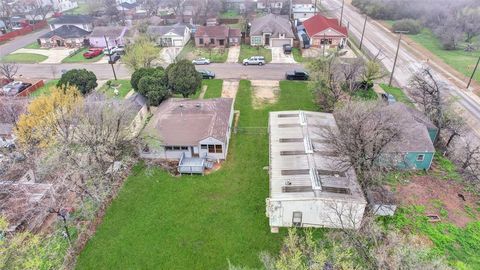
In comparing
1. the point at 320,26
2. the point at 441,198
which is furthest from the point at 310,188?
the point at 320,26

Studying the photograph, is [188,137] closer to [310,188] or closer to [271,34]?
[310,188]

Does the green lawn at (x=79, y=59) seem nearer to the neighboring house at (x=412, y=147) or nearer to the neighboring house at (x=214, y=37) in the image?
the neighboring house at (x=214, y=37)

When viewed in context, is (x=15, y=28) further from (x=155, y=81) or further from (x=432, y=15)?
(x=432, y=15)

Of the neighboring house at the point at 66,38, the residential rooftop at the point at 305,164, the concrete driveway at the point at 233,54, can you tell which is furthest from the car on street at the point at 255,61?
the neighboring house at the point at 66,38

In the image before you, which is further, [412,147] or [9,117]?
[9,117]

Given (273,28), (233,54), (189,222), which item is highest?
(273,28)

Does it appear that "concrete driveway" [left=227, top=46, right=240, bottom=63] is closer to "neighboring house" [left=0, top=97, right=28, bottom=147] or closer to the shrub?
"neighboring house" [left=0, top=97, right=28, bottom=147]
